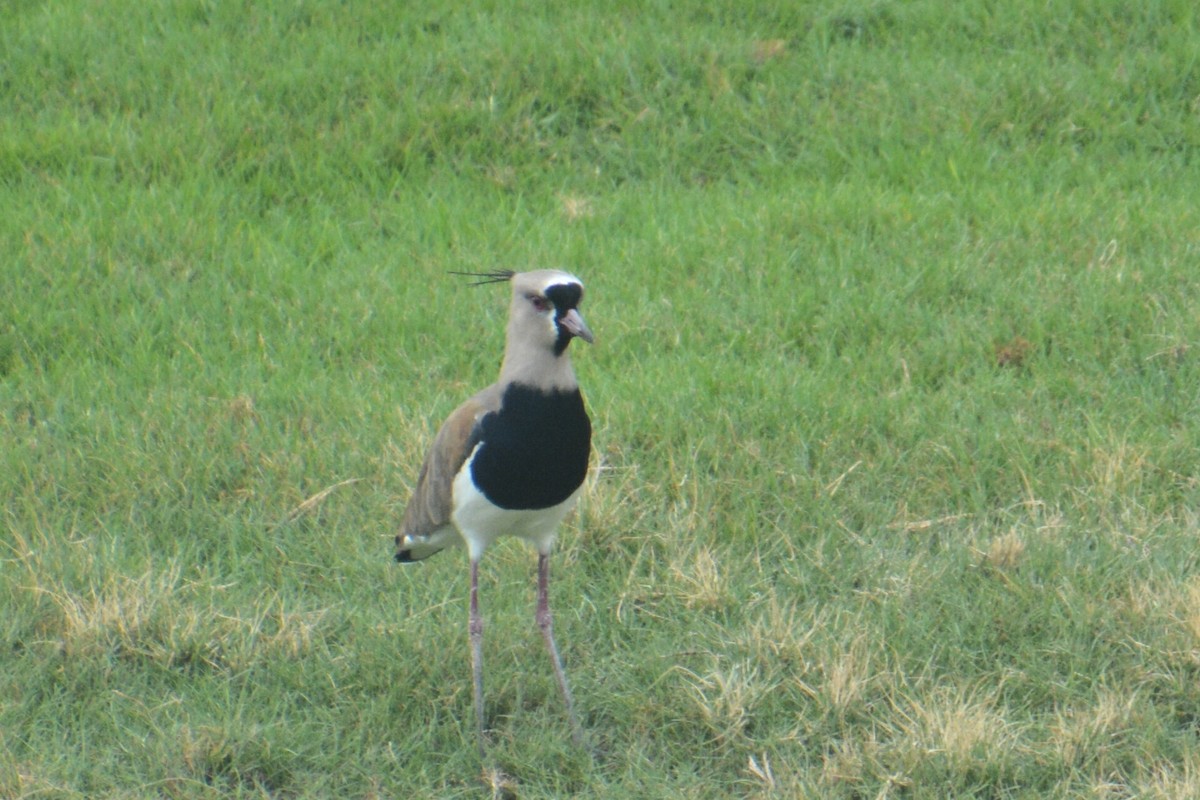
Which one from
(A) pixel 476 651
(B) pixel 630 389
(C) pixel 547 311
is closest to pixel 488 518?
(A) pixel 476 651

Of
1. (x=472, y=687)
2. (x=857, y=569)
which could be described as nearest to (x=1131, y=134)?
(x=857, y=569)

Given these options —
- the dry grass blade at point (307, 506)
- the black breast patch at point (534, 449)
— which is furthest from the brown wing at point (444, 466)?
the dry grass blade at point (307, 506)

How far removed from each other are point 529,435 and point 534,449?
4 cm

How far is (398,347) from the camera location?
5645mm

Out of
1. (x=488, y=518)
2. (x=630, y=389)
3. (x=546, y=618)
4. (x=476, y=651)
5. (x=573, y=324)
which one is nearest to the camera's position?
(x=573, y=324)

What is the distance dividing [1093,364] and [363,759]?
3.02 metres

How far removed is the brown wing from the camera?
12.6 feet

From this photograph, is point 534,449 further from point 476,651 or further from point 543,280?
point 476,651

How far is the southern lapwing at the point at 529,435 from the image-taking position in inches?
141

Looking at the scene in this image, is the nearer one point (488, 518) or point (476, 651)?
point (488, 518)

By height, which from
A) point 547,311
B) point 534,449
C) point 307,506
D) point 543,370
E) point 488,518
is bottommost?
point 307,506

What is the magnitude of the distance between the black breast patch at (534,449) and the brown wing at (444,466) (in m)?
0.13

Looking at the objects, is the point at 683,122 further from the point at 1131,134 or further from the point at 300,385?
the point at 300,385

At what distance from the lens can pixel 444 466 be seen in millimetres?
3930
